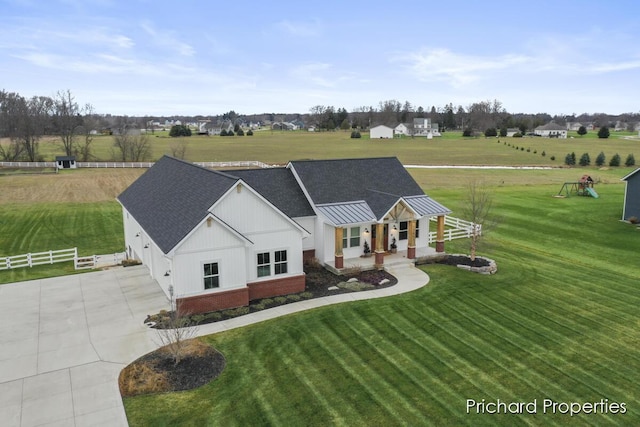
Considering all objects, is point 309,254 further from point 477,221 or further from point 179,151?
point 179,151

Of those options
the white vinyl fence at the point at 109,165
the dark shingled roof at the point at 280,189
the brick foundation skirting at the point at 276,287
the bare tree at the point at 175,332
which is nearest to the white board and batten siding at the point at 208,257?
the bare tree at the point at 175,332

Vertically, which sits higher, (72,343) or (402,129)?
(402,129)

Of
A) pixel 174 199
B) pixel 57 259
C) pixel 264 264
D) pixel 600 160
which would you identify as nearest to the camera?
pixel 264 264

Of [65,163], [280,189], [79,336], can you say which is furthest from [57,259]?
[65,163]

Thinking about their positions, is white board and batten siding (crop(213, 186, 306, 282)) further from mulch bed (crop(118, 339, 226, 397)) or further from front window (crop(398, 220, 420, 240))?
front window (crop(398, 220, 420, 240))

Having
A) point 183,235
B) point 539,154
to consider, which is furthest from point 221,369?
point 539,154

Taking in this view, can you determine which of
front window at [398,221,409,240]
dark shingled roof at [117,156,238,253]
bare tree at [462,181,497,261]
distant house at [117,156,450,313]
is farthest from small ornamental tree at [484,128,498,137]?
dark shingled roof at [117,156,238,253]

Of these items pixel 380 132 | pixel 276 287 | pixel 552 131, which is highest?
pixel 552 131
